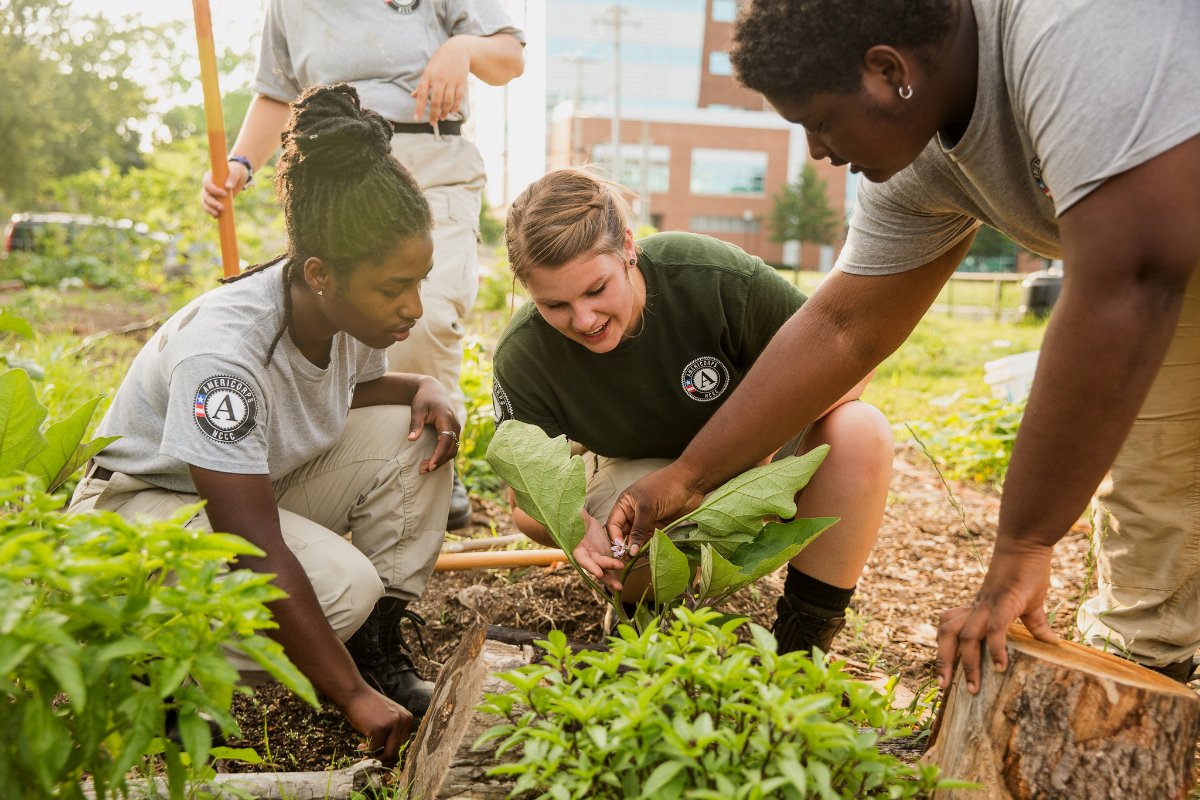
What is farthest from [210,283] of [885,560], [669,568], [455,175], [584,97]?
[584,97]

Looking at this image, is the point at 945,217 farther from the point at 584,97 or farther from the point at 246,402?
the point at 584,97

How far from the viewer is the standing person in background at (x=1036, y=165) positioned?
45.1 inches

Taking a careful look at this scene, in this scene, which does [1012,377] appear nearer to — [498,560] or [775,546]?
[498,560]

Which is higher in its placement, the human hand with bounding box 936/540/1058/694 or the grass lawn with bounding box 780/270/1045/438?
the human hand with bounding box 936/540/1058/694

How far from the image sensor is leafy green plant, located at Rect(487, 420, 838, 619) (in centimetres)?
170

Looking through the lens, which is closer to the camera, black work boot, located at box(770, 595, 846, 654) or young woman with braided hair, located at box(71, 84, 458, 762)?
young woman with braided hair, located at box(71, 84, 458, 762)

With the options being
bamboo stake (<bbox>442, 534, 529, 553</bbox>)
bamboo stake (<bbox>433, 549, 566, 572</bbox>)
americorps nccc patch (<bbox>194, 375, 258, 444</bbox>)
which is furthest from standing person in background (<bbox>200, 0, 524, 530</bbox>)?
americorps nccc patch (<bbox>194, 375, 258, 444</bbox>)

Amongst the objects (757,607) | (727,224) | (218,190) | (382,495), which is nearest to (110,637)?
(382,495)

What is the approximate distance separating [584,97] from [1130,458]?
5953 cm

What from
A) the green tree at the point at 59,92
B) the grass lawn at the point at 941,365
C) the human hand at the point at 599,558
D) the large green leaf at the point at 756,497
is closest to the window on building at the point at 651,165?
the green tree at the point at 59,92

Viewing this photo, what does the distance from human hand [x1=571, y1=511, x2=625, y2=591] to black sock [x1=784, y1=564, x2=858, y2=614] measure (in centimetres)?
42

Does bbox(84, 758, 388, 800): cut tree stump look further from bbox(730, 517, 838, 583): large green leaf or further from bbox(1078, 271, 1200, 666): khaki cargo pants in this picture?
bbox(1078, 271, 1200, 666): khaki cargo pants

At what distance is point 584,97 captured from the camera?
58750 mm

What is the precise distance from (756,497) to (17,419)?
3.96 ft
